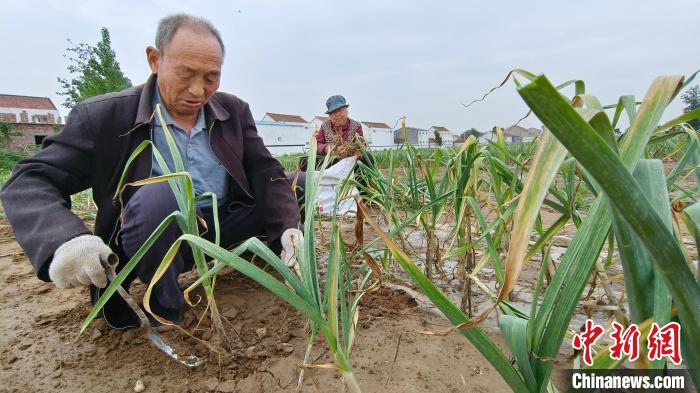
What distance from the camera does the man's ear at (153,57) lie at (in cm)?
140

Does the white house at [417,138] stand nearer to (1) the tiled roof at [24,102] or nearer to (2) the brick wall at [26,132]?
(2) the brick wall at [26,132]

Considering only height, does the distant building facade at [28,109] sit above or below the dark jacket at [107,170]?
above

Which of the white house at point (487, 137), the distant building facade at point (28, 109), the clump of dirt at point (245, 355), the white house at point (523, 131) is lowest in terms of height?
the clump of dirt at point (245, 355)

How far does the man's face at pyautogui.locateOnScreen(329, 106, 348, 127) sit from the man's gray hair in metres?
2.26

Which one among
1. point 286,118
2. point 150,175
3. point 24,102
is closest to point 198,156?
point 150,175

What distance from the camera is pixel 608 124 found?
39cm

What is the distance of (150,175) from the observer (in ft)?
4.27

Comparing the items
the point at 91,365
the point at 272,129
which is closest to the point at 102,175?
the point at 91,365

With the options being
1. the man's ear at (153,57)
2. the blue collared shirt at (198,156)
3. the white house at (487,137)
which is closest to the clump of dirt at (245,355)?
the blue collared shirt at (198,156)

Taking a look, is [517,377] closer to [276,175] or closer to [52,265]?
[52,265]

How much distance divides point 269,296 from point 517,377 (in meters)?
1.08

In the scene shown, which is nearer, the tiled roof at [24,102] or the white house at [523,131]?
the white house at [523,131]

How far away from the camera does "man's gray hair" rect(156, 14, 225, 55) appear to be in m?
1.34

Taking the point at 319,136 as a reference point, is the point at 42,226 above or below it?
below
